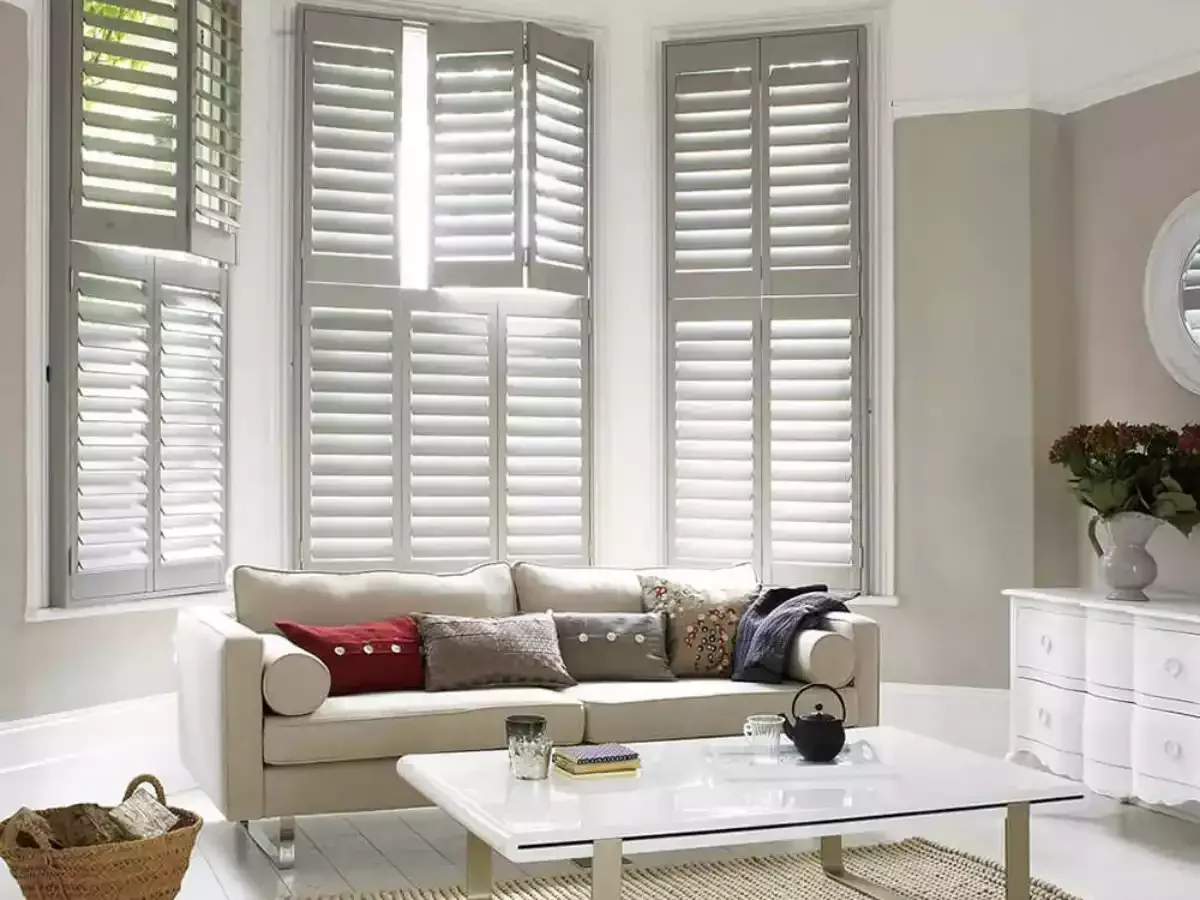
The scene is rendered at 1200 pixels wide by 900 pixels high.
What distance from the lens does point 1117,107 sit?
210 inches

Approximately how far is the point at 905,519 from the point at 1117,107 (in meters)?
1.77

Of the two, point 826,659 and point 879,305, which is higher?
point 879,305

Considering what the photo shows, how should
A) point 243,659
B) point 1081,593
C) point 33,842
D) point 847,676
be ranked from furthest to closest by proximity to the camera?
point 1081,593 < point 847,676 < point 243,659 < point 33,842

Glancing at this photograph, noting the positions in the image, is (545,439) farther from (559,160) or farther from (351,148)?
(351,148)

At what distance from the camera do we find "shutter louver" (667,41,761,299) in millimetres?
5777

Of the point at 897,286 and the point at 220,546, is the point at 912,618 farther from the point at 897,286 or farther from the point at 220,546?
the point at 220,546

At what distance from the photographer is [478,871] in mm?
3594

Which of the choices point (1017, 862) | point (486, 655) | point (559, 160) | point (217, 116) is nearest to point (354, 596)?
point (486, 655)

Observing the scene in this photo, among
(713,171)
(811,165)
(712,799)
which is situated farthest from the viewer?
(713,171)

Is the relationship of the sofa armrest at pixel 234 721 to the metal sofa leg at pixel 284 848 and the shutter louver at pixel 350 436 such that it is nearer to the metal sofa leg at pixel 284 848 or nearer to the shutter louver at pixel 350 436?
the metal sofa leg at pixel 284 848

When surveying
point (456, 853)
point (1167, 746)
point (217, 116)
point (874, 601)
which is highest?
point (217, 116)

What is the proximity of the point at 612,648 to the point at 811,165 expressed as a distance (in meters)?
2.22

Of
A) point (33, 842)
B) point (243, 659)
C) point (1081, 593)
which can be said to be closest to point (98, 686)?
point (243, 659)

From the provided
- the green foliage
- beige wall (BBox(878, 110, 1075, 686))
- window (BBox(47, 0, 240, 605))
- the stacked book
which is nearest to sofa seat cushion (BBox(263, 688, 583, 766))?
the stacked book
